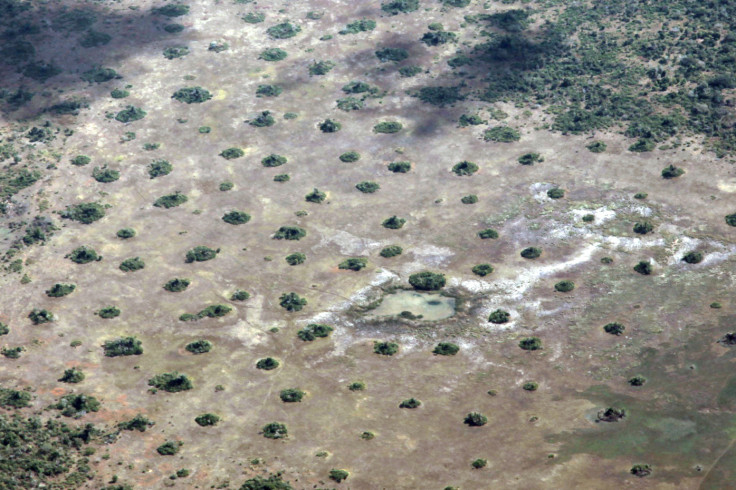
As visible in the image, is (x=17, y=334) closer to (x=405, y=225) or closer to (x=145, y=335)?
(x=145, y=335)

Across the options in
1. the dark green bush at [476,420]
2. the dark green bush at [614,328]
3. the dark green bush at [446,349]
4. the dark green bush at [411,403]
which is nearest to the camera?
the dark green bush at [476,420]

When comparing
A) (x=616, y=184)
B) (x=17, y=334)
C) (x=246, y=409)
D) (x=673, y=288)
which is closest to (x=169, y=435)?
(x=246, y=409)

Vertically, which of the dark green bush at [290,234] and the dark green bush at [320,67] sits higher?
the dark green bush at [320,67]

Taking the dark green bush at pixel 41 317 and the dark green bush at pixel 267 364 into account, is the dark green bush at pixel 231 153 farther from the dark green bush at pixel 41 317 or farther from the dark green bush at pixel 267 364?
the dark green bush at pixel 267 364

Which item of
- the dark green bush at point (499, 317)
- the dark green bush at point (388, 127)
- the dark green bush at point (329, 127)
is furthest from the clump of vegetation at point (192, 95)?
the dark green bush at point (499, 317)

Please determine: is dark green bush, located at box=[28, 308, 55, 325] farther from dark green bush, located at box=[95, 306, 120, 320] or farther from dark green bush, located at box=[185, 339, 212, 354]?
dark green bush, located at box=[185, 339, 212, 354]
